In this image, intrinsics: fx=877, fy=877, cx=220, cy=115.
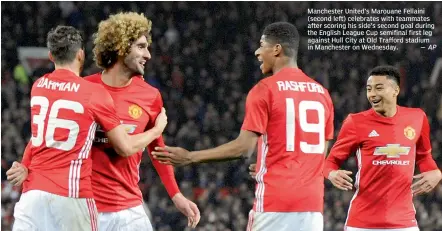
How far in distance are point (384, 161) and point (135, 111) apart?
8.50 feet

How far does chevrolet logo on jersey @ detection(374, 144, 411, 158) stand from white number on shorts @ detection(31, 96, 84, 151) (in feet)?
10.3

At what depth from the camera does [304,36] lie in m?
22.0

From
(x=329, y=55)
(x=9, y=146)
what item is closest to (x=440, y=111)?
(x=329, y=55)

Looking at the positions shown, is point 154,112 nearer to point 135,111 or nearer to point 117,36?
point 135,111

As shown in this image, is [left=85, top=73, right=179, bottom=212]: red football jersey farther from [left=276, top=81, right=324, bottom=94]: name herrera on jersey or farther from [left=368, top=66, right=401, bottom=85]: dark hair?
[left=368, top=66, right=401, bottom=85]: dark hair

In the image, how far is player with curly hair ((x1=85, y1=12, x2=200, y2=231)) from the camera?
6.32m

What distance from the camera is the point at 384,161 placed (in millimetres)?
7922

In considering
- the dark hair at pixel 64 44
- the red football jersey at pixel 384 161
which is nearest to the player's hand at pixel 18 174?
the dark hair at pixel 64 44

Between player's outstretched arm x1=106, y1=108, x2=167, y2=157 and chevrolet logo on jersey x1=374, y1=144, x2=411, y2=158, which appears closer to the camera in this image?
player's outstretched arm x1=106, y1=108, x2=167, y2=157

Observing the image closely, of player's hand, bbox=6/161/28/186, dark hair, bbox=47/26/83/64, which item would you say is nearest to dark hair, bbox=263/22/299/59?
dark hair, bbox=47/26/83/64

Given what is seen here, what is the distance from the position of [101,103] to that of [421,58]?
54.5 feet

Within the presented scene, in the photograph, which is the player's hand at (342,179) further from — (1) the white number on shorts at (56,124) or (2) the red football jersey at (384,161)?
(1) the white number on shorts at (56,124)

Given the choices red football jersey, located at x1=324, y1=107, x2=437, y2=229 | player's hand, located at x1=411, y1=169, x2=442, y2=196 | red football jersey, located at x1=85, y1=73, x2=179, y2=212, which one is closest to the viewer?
red football jersey, located at x1=85, y1=73, x2=179, y2=212

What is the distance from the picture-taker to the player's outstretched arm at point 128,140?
6.09 metres
